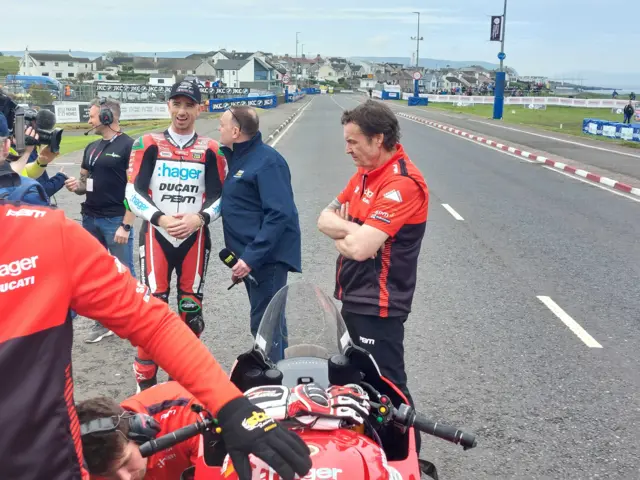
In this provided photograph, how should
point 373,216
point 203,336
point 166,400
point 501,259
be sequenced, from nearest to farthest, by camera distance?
point 166,400 < point 373,216 < point 203,336 < point 501,259

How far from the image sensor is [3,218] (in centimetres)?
159

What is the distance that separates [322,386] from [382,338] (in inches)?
40.2

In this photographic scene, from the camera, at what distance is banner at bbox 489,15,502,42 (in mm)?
42594

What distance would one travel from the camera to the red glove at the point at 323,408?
196 centimetres

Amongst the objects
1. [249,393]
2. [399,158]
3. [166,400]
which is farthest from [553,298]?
[249,393]

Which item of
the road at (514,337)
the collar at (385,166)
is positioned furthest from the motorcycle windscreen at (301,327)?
the road at (514,337)

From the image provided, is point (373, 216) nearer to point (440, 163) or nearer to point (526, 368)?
point (526, 368)

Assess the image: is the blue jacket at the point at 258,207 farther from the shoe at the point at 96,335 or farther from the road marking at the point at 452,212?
the road marking at the point at 452,212

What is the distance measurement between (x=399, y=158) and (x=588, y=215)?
916 centimetres

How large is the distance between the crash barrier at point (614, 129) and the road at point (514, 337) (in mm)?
16998

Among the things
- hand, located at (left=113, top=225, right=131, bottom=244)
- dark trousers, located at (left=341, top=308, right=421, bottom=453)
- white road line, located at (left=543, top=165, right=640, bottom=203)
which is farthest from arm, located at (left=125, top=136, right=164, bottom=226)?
white road line, located at (left=543, top=165, right=640, bottom=203)

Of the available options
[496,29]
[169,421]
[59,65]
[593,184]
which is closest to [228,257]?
[169,421]

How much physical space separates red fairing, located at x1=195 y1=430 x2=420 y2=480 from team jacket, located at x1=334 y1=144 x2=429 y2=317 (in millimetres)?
1374

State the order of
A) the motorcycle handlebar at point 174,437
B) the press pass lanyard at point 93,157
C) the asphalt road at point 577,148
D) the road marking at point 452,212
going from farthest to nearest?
the asphalt road at point 577,148 → the road marking at point 452,212 → the press pass lanyard at point 93,157 → the motorcycle handlebar at point 174,437
